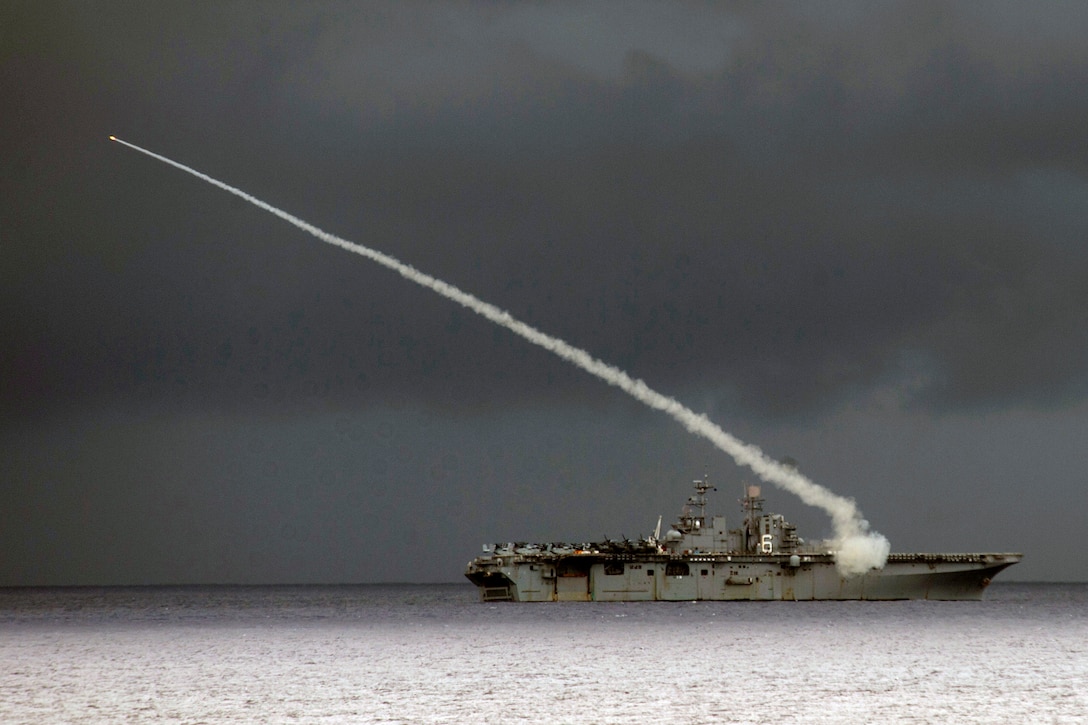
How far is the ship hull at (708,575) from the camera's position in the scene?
327ft

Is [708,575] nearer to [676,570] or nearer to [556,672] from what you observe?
[676,570]

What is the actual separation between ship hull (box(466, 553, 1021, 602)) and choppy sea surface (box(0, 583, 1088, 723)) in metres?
14.6

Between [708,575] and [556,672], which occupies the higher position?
[708,575]

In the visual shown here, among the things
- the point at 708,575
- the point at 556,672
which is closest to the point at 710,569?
the point at 708,575

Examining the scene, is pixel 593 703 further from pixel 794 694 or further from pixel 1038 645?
pixel 1038 645

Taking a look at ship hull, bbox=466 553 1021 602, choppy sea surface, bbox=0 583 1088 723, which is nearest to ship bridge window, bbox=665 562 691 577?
ship hull, bbox=466 553 1021 602

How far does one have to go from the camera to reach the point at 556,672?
45438 millimetres

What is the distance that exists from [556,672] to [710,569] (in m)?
56.5

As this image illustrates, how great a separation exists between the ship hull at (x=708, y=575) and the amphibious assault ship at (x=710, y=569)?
78 mm

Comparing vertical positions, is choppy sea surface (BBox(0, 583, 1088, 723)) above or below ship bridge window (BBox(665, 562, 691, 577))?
below

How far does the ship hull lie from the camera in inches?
3930

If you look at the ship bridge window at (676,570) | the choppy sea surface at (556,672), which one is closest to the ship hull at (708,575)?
the ship bridge window at (676,570)

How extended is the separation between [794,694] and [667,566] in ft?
209

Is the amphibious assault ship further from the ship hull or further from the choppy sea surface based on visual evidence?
the choppy sea surface
